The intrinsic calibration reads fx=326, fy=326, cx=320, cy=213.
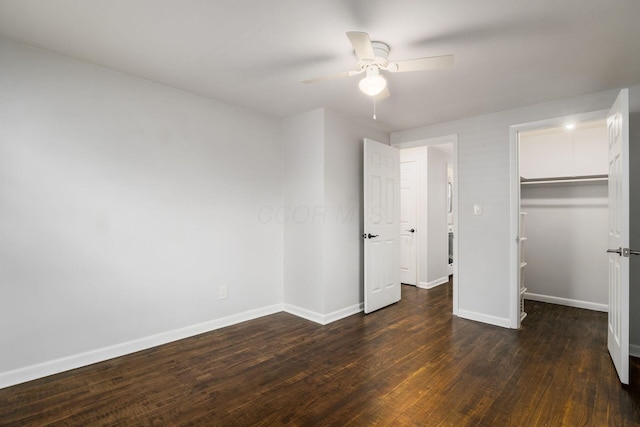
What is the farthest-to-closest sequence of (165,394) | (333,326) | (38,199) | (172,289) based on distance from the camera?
(333,326), (172,289), (38,199), (165,394)

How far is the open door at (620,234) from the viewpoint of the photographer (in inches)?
90.4

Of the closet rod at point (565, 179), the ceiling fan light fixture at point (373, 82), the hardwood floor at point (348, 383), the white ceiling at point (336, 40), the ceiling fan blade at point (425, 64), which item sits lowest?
the hardwood floor at point (348, 383)

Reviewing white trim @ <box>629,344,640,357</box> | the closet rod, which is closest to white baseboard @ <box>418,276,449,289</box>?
the closet rod

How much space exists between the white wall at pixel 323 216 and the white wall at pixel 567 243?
2.60m

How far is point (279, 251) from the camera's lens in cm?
409

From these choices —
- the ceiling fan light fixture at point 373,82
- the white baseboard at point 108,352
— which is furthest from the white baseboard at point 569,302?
the ceiling fan light fixture at point 373,82

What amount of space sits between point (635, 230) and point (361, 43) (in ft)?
9.70

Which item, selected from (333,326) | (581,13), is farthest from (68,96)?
(581,13)

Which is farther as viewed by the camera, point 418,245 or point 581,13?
point 418,245

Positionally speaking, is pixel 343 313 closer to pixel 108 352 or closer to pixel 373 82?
pixel 108 352

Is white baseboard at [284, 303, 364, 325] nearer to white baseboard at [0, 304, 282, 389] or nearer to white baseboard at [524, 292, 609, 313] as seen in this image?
white baseboard at [0, 304, 282, 389]

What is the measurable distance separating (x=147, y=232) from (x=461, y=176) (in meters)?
3.45

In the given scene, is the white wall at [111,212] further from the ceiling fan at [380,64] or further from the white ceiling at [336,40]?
the ceiling fan at [380,64]

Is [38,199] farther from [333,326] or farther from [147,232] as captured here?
[333,326]
